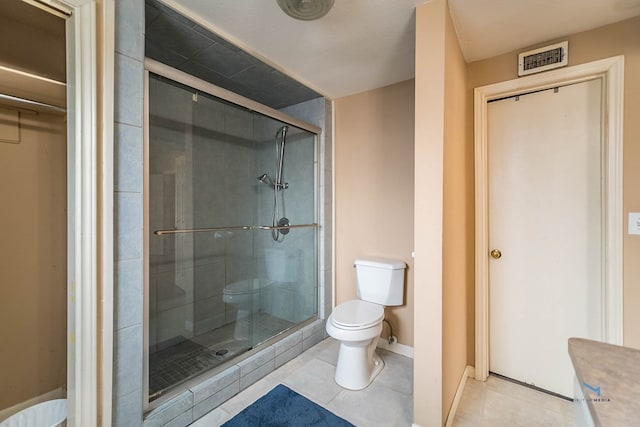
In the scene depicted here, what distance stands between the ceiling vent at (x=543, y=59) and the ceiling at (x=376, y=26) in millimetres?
61

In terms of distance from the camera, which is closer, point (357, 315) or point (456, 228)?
point (456, 228)

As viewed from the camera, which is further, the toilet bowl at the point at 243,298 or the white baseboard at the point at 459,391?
the toilet bowl at the point at 243,298

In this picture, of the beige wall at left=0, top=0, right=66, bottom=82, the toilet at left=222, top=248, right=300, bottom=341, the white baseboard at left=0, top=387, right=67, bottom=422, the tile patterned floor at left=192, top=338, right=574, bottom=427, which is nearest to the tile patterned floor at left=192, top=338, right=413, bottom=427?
the tile patterned floor at left=192, top=338, right=574, bottom=427

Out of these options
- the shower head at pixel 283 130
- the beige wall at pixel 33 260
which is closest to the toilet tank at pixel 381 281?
the shower head at pixel 283 130

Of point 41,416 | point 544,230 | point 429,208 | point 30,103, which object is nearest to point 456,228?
point 429,208

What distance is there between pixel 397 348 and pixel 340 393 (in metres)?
0.73

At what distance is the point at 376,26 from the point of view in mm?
1577

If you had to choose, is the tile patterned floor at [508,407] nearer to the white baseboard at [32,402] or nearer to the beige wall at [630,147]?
the beige wall at [630,147]

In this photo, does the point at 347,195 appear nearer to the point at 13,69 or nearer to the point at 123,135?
the point at 123,135

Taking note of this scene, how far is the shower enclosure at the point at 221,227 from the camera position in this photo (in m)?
1.66

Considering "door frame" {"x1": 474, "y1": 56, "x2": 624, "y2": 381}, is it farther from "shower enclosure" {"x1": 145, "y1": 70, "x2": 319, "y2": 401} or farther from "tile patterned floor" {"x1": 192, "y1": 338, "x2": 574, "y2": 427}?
"shower enclosure" {"x1": 145, "y1": 70, "x2": 319, "y2": 401}

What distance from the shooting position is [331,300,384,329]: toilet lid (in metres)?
1.77

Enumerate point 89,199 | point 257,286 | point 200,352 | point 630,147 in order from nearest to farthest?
point 89,199
point 630,147
point 200,352
point 257,286

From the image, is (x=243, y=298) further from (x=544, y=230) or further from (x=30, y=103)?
(x=544, y=230)
